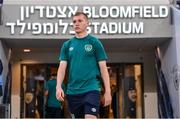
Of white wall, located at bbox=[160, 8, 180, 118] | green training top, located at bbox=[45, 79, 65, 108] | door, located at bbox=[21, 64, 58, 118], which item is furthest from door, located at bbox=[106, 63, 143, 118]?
green training top, located at bbox=[45, 79, 65, 108]

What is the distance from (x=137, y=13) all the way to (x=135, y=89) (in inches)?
160

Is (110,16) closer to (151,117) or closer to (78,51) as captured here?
(151,117)

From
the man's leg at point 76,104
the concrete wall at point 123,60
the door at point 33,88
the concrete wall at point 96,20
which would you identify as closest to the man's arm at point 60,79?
the man's leg at point 76,104

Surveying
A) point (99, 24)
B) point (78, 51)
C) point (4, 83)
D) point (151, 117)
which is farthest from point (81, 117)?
point (151, 117)

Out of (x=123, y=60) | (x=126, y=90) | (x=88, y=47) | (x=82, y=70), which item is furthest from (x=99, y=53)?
(x=126, y=90)

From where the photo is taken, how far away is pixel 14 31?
12891 millimetres

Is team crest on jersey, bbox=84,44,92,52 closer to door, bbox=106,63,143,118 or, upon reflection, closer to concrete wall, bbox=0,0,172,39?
concrete wall, bbox=0,0,172,39

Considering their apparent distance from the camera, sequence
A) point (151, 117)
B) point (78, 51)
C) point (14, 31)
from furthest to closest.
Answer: point (151, 117)
point (14, 31)
point (78, 51)

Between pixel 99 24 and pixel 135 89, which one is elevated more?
pixel 99 24

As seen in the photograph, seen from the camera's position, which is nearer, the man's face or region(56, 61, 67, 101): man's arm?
region(56, 61, 67, 101): man's arm

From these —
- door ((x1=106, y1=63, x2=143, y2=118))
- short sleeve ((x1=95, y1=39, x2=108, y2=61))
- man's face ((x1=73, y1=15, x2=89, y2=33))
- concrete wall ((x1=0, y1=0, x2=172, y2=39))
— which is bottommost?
door ((x1=106, y1=63, x2=143, y2=118))

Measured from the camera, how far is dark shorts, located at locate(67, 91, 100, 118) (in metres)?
4.50

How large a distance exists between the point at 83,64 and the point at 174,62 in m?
8.85

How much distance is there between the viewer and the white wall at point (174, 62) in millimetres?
12766
